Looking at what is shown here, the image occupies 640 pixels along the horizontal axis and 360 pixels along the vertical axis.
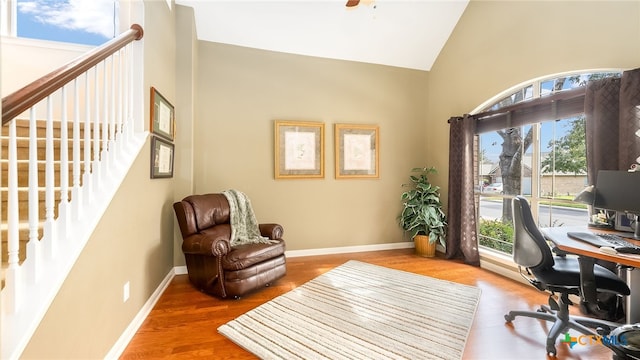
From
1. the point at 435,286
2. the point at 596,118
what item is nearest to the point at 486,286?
the point at 435,286

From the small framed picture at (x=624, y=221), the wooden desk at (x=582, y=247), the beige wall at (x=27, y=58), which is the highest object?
the beige wall at (x=27, y=58)

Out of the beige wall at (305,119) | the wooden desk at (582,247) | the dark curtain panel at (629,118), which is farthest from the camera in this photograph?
the beige wall at (305,119)

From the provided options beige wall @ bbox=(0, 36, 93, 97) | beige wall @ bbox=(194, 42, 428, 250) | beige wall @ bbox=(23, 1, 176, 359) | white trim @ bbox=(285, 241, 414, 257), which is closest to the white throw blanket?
beige wall @ bbox=(194, 42, 428, 250)

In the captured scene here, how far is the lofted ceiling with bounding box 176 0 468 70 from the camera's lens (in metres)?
3.38

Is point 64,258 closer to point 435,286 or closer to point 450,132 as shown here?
point 435,286

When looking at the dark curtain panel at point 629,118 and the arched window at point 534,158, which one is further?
the arched window at point 534,158

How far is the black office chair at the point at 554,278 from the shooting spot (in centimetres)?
189

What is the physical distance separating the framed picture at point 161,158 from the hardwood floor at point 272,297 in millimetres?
1213

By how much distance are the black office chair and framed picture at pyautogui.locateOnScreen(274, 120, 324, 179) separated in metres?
2.54

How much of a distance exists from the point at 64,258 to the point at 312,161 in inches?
120

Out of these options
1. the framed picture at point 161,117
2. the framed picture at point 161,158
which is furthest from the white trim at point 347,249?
the framed picture at point 161,117

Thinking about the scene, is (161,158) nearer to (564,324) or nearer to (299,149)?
(299,149)

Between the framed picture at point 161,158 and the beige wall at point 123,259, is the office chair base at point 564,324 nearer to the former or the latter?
the beige wall at point 123,259

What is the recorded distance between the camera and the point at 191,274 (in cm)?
287
